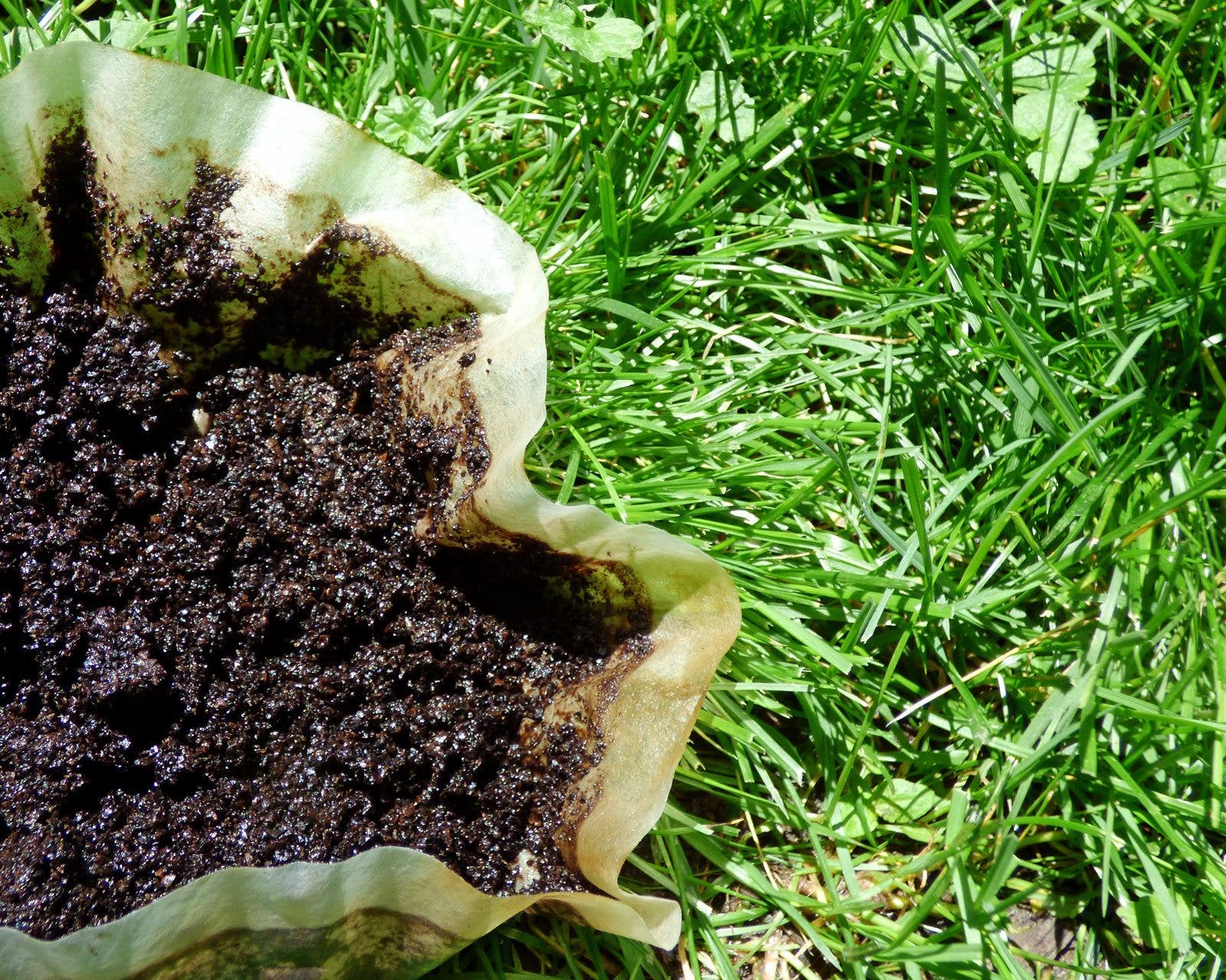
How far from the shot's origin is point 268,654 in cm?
142

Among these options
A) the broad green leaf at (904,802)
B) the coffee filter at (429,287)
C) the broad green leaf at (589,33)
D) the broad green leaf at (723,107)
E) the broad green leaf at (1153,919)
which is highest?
the broad green leaf at (589,33)

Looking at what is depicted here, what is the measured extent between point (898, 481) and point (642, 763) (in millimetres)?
679

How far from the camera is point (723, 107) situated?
5.84 feet

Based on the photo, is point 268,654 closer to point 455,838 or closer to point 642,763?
point 455,838

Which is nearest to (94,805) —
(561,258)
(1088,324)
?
(561,258)

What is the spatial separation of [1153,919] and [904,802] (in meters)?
0.37

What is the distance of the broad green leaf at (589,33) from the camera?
1681 mm

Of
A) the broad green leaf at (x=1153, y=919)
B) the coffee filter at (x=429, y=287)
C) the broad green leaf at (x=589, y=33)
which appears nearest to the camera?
the coffee filter at (x=429, y=287)

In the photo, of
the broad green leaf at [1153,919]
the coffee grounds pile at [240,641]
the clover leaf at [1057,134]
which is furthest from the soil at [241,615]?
the clover leaf at [1057,134]

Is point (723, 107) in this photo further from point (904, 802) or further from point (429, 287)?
point (904, 802)

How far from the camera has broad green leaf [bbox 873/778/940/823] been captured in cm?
159

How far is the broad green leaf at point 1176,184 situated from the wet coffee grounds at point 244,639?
3.89ft

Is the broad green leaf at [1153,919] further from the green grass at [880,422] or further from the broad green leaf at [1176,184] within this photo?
the broad green leaf at [1176,184]

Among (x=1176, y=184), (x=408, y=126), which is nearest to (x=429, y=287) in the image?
(x=408, y=126)
